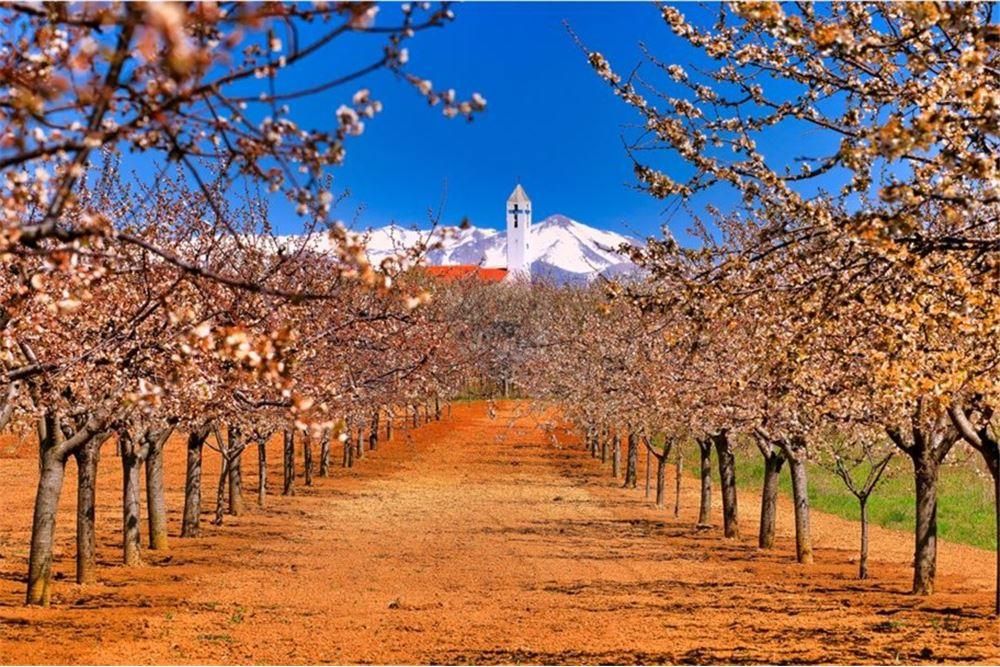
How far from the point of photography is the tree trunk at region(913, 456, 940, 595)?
704 inches

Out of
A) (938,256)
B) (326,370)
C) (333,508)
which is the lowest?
(333,508)

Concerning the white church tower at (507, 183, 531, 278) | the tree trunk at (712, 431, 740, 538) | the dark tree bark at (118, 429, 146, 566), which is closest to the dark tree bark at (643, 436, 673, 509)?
the tree trunk at (712, 431, 740, 538)

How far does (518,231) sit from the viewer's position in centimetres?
17912

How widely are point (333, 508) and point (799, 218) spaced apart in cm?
2837

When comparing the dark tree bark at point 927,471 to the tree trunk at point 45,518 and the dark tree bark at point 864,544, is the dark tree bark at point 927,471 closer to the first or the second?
the dark tree bark at point 864,544

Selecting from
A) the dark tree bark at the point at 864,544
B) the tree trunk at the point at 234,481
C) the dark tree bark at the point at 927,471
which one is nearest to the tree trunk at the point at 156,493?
the tree trunk at the point at 234,481

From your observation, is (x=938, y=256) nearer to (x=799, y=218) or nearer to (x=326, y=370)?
(x=799, y=218)

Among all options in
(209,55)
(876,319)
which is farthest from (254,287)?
(876,319)

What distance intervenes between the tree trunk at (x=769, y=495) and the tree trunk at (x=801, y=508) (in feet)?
4.06

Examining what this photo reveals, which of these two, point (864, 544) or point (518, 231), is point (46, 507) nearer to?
point (864, 544)

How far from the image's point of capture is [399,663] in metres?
13.5

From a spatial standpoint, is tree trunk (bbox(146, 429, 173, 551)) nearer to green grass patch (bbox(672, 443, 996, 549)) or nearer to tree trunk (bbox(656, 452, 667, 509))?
green grass patch (bbox(672, 443, 996, 549))

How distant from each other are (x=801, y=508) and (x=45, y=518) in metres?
15.9

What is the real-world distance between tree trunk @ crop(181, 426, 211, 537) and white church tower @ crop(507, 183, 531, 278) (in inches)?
5884
